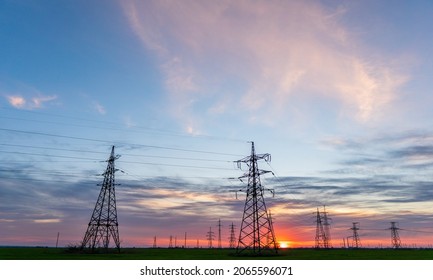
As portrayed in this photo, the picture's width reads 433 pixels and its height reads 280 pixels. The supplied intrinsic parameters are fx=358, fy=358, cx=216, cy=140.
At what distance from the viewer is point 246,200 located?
5981 cm

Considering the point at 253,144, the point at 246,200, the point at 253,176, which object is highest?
the point at 253,144

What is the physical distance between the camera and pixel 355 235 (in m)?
171

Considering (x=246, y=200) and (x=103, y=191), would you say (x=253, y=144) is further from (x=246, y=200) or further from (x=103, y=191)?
(x=103, y=191)

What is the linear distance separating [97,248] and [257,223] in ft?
106

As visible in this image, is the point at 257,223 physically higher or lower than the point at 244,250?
higher

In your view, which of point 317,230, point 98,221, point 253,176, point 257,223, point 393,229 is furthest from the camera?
point 393,229

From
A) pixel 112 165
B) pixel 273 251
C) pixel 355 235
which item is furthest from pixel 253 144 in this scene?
pixel 355 235

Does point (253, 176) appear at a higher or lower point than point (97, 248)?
higher

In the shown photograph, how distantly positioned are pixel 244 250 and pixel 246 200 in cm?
1094

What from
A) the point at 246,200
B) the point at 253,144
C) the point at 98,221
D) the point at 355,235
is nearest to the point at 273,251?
the point at 246,200

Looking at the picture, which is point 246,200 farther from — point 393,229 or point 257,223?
point 393,229
